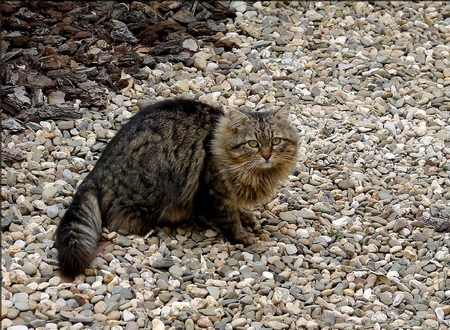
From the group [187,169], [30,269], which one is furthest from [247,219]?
[30,269]

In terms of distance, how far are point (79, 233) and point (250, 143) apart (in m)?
1.20

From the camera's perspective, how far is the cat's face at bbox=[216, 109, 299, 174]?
5027 millimetres

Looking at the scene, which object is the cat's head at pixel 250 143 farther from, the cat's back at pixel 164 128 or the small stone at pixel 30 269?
the small stone at pixel 30 269

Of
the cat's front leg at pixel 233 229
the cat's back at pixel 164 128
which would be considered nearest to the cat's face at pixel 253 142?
the cat's back at pixel 164 128

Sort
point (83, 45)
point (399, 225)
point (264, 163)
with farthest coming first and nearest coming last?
point (83, 45), point (399, 225), point (264, 163)

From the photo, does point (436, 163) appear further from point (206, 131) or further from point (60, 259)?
point (60, 259)

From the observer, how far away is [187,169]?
5.07 m

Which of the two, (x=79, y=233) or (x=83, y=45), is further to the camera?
(x=83, y=45)

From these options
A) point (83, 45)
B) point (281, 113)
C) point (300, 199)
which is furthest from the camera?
point (83, 45)

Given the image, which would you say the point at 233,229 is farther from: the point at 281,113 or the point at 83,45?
the point at 83,45

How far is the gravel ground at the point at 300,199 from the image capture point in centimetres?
444

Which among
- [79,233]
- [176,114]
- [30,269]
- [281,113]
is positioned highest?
[281,113]

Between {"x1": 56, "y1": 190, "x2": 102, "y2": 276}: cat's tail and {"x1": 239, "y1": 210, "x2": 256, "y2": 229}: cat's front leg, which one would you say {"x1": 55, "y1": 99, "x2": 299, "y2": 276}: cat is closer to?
{"x1": 56, "y1": 190, "x2": 102, "y2": 276}: cat's tail

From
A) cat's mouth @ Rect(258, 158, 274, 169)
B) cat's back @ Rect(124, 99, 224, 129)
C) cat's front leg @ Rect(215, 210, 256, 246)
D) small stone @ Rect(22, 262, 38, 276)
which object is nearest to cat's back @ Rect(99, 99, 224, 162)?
cat's back @ Rect(124, 99, 224, 129)
